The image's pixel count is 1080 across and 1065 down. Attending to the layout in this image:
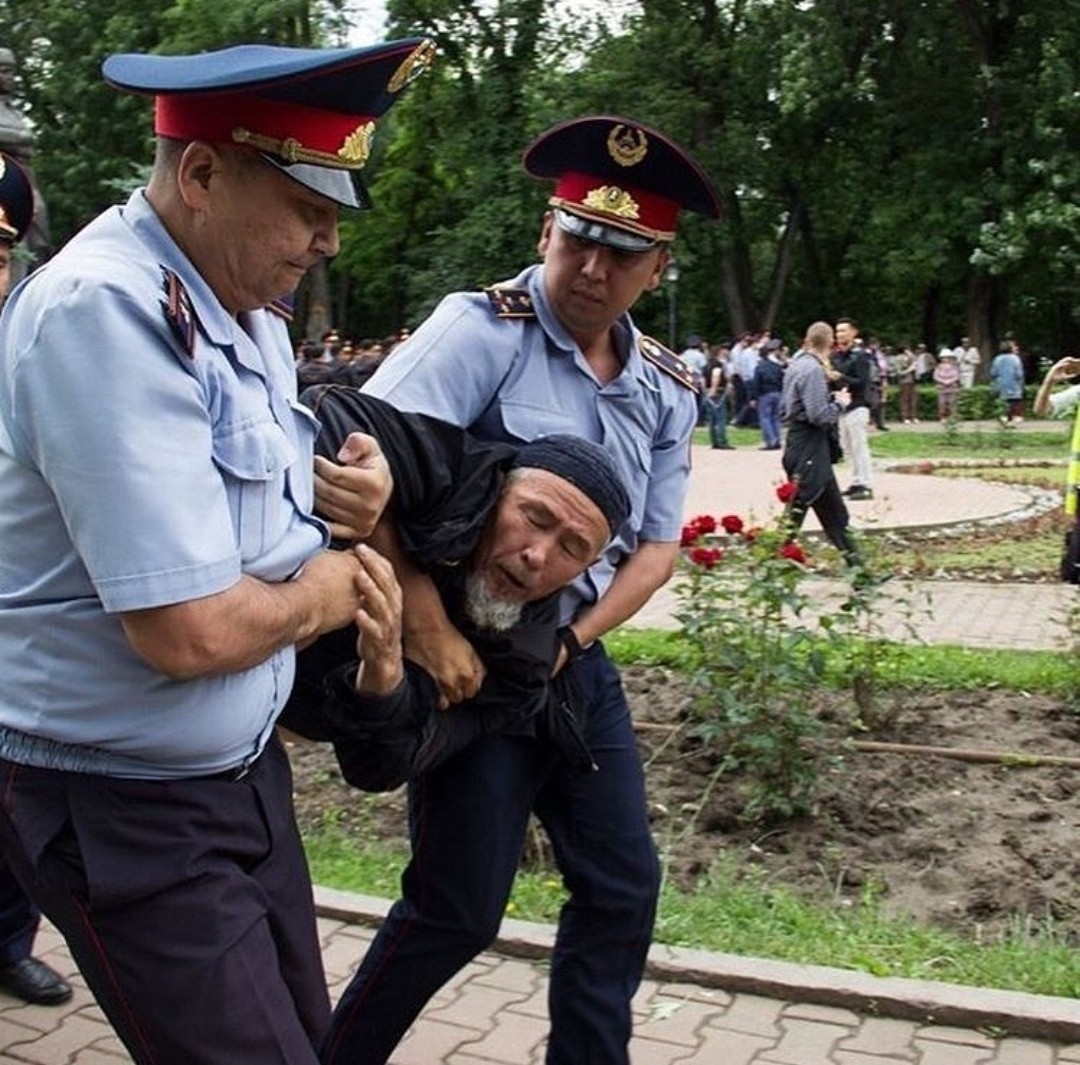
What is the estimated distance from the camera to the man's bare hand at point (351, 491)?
2.29 meters

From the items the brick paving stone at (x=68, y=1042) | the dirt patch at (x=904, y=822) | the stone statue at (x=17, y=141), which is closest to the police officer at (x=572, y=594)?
the brick paving stone at (x=68, y=1042)

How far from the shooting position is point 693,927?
417cm

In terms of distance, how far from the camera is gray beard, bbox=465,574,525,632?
8.59 feet

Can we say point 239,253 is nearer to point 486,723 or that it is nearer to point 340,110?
point 340,110

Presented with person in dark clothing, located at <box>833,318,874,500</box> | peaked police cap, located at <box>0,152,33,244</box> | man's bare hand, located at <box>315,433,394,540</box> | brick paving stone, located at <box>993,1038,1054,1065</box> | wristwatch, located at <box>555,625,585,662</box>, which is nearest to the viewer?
man's bare hand, located at <box>315,433,394,540</box>

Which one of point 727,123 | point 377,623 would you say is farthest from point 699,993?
point 727,123

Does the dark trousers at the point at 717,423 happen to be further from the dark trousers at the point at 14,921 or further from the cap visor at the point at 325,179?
the cap visor at the point at 325,179

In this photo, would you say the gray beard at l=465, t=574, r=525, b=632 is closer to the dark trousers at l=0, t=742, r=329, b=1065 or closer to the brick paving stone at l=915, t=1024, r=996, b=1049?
the dark trousers at l=0, t=742, r=329, b=1065

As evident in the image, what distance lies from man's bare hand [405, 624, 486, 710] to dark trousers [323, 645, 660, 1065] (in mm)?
232

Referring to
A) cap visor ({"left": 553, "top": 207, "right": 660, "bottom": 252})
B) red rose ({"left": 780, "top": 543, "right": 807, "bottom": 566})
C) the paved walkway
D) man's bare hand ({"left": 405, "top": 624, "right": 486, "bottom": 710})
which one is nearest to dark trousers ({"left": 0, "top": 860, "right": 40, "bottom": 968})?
the paved walkway

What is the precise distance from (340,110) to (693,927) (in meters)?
2.83

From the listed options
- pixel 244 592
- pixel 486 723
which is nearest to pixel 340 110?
pixel 244 592

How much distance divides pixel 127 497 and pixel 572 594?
136 cm

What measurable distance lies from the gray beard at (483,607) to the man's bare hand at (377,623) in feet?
1.02
